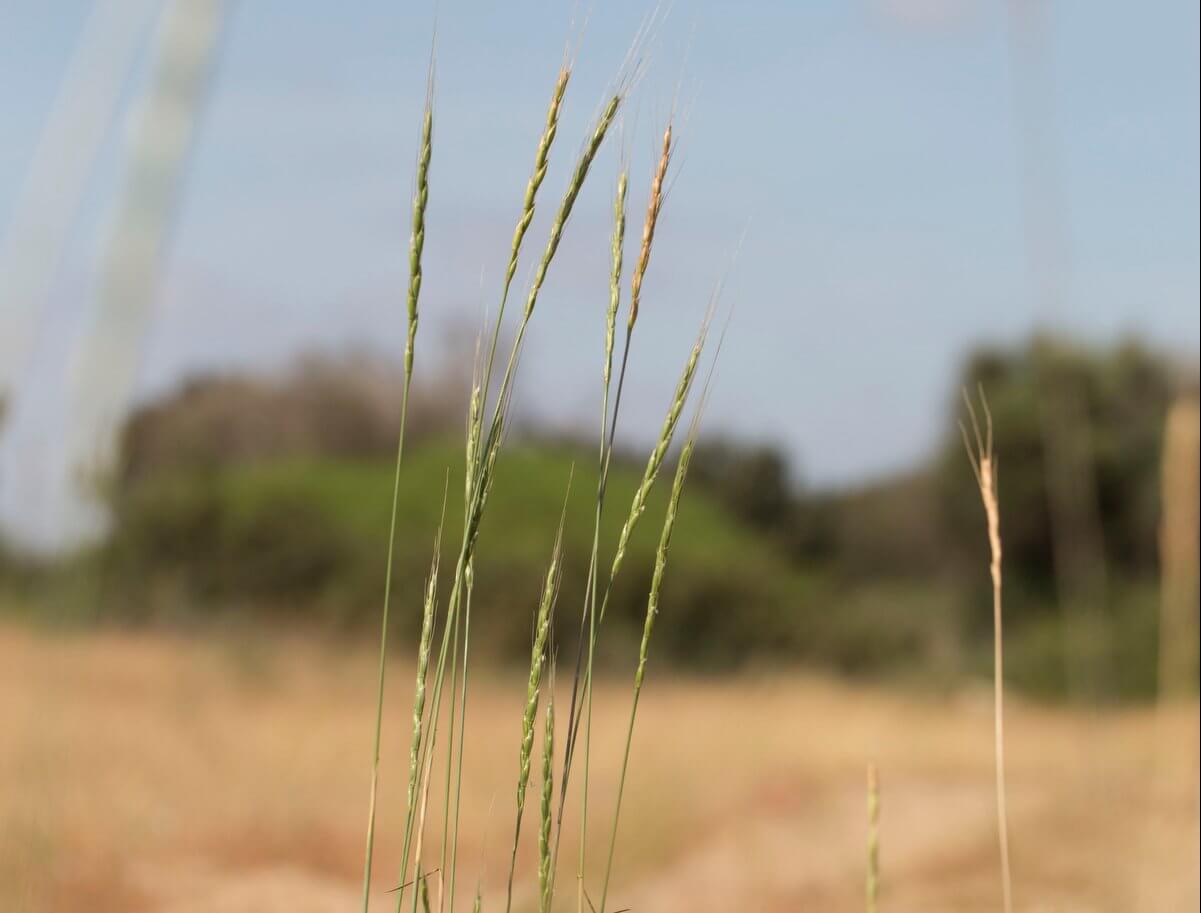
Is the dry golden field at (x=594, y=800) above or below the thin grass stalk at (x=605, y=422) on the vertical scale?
below

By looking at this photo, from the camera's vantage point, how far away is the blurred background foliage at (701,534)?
14.7m

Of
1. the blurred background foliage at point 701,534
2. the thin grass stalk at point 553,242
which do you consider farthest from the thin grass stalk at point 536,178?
the blurred background foliage at point 701,534

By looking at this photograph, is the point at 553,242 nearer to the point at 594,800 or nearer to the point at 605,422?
the point at 605,422

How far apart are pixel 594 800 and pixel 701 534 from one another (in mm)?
12223

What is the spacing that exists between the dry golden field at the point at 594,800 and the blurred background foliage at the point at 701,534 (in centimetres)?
276

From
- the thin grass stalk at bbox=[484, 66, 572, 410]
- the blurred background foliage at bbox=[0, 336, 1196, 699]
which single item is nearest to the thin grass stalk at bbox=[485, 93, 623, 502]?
→ the thin grass stalk at bbox=[484, 66, 572, 410]

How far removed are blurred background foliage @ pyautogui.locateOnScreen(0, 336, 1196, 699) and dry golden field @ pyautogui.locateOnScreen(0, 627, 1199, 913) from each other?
109 inches

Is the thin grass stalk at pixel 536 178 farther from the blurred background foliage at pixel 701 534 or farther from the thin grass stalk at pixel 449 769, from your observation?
the blurred background foliage at pixel 701 534

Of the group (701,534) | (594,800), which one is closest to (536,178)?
(594,800)

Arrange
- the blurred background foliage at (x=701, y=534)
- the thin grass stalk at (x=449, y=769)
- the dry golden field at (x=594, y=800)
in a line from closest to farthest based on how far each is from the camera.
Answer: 1. the thin grass stalk at (x=449, y=769)
2. the dry golden field at (x=594, y=800)
3. the blurred background foliage at (x=701, y=534)

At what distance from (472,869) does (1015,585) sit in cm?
1481

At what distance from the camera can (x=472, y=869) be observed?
466 cm

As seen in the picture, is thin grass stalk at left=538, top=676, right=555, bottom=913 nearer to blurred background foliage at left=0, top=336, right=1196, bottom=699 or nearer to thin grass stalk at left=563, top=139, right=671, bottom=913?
thin grass stalk at left=563, top=139, right=671, bottom=913

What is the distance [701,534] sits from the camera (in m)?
19.5
